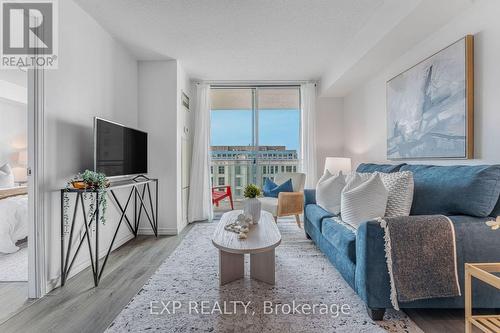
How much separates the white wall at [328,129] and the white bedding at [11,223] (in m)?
4.24

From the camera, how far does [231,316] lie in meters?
1.66

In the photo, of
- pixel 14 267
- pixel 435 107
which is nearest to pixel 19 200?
pixel 14 267

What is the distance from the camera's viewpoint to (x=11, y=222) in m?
2.77

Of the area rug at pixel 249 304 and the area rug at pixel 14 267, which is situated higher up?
the area rug at pixel 14 267

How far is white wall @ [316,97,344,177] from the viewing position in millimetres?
4660

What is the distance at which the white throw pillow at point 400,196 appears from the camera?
193cm

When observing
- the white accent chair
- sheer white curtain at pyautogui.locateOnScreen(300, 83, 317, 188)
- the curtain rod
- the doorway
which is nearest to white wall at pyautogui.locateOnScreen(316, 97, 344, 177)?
sheer white curtain at pyautogui.locateOnScreen(300, 83, 317, 188)

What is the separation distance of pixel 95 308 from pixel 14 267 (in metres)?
1.32

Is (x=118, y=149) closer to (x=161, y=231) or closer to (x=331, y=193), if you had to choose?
(x=161, y=231)

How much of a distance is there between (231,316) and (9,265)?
2336 mm
